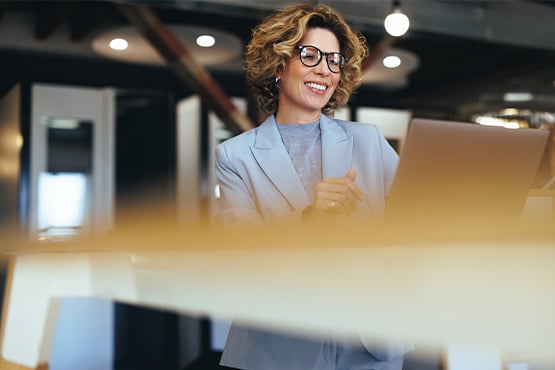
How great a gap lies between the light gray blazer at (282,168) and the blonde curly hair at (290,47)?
11 centimetres

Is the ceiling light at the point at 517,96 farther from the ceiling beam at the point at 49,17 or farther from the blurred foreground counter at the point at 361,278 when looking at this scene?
the blurred foreground counter at the point at 361,278

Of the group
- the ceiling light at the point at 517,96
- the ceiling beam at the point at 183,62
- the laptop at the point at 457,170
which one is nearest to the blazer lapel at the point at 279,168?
the laptop at the point at 457,170

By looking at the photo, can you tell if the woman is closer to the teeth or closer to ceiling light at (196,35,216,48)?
the teeth

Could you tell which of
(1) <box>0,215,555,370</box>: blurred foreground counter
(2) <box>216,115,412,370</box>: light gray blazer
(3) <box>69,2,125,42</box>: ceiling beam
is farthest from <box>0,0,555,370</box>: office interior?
(1) <box>0,215,555,370</box>: blurred foreground counter

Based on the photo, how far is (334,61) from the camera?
128 cm

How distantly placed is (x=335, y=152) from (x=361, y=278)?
876 millimetres

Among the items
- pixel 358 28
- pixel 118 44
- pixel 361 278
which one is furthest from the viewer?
pixel 118 44

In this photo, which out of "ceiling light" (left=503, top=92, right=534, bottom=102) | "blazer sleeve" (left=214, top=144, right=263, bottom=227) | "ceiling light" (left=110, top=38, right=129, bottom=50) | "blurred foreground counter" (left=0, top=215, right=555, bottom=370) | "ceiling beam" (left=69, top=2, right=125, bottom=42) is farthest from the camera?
"ceiling light" (left=503, top=92, right=534, bottom=102)

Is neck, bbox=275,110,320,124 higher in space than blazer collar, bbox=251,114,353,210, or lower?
higher

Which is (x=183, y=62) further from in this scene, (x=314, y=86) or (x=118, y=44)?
(x=314, y=86)

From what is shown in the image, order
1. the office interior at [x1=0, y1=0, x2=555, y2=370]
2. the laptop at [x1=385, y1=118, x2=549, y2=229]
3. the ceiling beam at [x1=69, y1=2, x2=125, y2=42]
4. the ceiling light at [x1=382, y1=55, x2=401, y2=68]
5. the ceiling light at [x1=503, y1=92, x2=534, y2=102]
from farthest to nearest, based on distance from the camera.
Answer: the ceiling light at [x1=503, y1=92, x2=534, y2=102] < the ceiling light at [x1=382, y1=55, x2=401, y2=68] < the ceiling beam at [x1=69, y1=2, x2=125, y2=42] < the office interior at [x1=0, y1=0, x2=555, y2=370] < the laptop at [x1=385, y1=118, x2=549, y2=229]

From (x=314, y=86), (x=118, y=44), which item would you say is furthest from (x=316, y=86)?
(x=118, y=44)

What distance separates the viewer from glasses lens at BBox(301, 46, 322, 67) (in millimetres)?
1266

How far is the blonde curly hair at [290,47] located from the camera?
1259 mm
